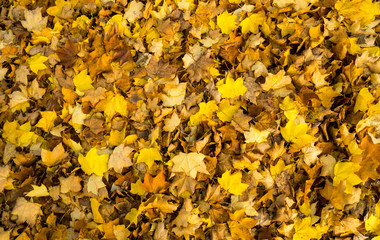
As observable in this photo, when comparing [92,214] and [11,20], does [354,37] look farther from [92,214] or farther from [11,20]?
[11,20]

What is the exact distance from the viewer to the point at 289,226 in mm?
1469

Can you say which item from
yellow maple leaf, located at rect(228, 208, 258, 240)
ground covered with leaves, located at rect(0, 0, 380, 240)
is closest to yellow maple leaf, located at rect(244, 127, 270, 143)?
ground covered with leaves, located at rect(0, 0, 380, 240)

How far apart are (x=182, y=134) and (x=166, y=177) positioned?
220 millimetres

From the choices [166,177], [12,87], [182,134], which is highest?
[12,87]

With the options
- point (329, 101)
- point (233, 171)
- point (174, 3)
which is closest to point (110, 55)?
point (174, 3)

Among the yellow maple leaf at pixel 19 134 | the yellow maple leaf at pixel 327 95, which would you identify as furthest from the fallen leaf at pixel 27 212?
the yellow maple leaf at pixel 327 95

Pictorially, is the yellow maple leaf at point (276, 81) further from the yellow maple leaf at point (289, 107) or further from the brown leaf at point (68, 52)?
the brown leaf at point (68, 52)

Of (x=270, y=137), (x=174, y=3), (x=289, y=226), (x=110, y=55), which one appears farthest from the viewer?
(x=174, y=3)

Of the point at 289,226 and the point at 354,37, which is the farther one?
the point at 354,37

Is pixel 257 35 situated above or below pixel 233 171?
above

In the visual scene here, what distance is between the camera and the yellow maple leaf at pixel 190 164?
1479 mm

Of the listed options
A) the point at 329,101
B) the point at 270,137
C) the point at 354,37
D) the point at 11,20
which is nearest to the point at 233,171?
the point at 270,137

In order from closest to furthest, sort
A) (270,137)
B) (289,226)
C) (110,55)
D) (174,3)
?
1. (289,226)
2. (270,137)
3. (110,55)
4. (174,3)

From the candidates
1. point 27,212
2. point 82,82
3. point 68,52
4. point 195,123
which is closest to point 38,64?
point 68,52
